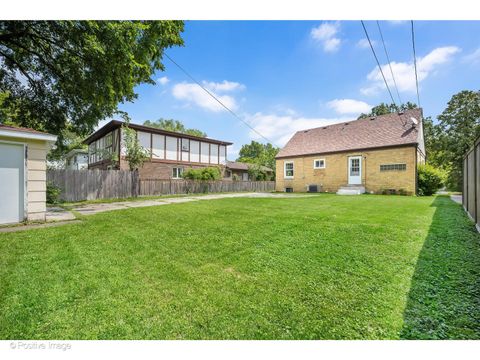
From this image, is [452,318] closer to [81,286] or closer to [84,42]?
[81,286]

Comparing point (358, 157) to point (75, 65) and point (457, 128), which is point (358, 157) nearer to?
point (75, 65)

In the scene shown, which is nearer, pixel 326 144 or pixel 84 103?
pixel 84 103

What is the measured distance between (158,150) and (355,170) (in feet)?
50.5

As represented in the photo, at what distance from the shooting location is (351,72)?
7211mm

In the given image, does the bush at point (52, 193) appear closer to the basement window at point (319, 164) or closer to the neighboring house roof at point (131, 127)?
the neighboring house roof at point (131, 127)

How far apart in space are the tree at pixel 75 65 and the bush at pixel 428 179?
52.1 ft

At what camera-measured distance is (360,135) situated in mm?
18328

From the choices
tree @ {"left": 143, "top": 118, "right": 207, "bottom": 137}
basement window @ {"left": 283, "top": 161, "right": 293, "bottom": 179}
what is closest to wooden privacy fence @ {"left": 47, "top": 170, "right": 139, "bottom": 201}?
basement window @ {"left": 283, "top": 161, "right": 293, "bottom": 179}

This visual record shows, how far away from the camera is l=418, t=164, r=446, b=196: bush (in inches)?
574

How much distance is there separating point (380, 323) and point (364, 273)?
102 centimetres

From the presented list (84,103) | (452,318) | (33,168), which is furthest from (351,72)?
(84,103)
